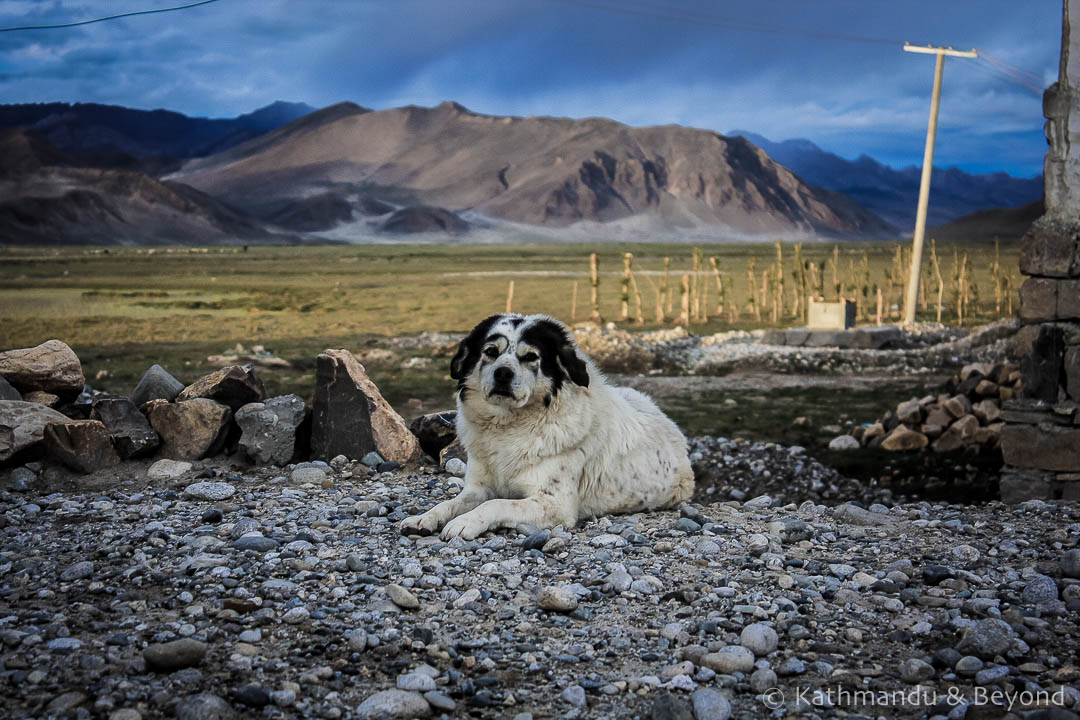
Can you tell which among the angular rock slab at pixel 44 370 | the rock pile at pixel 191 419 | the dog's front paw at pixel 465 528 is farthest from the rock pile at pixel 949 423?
the angular rock slab at pixel 44 370

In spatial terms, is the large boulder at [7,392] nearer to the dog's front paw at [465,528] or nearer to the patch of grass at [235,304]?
the dog's front paw at [465,528]

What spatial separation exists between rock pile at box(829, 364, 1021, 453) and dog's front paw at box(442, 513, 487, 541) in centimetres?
827

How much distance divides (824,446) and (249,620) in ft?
33.4

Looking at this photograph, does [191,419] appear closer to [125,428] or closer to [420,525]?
[125,428]

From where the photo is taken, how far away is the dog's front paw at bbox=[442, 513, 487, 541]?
19.1ft

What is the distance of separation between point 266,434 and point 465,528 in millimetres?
3727

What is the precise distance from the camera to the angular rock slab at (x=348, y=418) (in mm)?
8898

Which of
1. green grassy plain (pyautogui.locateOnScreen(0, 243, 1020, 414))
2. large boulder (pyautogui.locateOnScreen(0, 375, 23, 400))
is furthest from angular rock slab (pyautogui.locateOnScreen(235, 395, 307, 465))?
green grassy plain (pyautogui.locateOnScreen(0, 243, 1020, 414))

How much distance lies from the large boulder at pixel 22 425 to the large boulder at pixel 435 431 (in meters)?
3.42

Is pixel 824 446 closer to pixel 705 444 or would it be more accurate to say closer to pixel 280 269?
pixel 705 444

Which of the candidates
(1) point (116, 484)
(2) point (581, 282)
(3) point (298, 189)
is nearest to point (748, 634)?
(1) point (116, 484)

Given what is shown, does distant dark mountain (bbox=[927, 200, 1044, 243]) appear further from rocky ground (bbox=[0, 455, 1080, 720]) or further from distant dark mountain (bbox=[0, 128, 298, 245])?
rocky ground (bbox=[0, 455, 1080, 720])

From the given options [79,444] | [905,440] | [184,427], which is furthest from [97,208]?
[905,440]

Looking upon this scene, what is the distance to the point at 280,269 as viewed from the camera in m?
50.2
